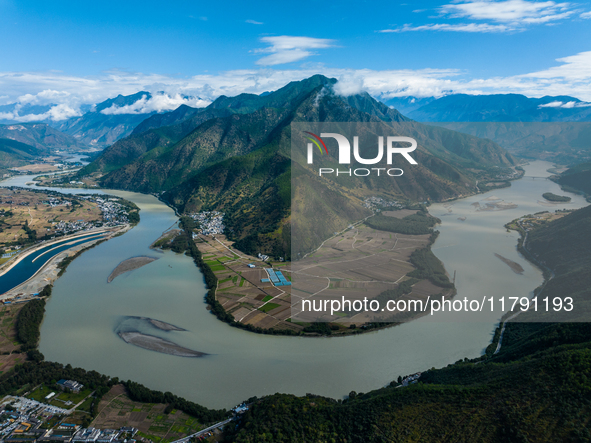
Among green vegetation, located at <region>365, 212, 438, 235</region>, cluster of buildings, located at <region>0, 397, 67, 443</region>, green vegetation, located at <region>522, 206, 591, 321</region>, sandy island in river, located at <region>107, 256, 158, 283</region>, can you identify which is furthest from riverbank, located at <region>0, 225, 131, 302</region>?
green vegetation, located at <region>522, 206, 591, 321</region>

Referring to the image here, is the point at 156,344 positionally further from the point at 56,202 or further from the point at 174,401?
the point at 56,202

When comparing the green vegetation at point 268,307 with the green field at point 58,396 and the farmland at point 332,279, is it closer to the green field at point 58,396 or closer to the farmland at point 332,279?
the farmland at point 332,279

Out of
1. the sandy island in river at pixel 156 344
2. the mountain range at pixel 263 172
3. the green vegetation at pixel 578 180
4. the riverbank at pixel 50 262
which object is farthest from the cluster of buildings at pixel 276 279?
the green vegetation at pixel 578 180

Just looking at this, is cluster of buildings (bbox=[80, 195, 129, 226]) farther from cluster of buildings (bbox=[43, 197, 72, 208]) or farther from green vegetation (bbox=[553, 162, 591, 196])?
green vegetation (bbox=[553, 162, 591, 196])

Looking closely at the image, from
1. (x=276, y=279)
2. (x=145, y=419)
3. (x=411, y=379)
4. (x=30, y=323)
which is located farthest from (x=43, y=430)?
(x=276, y=279)

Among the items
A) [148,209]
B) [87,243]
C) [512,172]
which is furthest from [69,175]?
[512,172]

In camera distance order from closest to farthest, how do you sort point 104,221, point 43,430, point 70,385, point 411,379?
point 43,430 → point 70,385 → point 411,379 → point 104,221

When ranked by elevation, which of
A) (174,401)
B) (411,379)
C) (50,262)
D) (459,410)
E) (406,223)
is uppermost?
(406,223)
